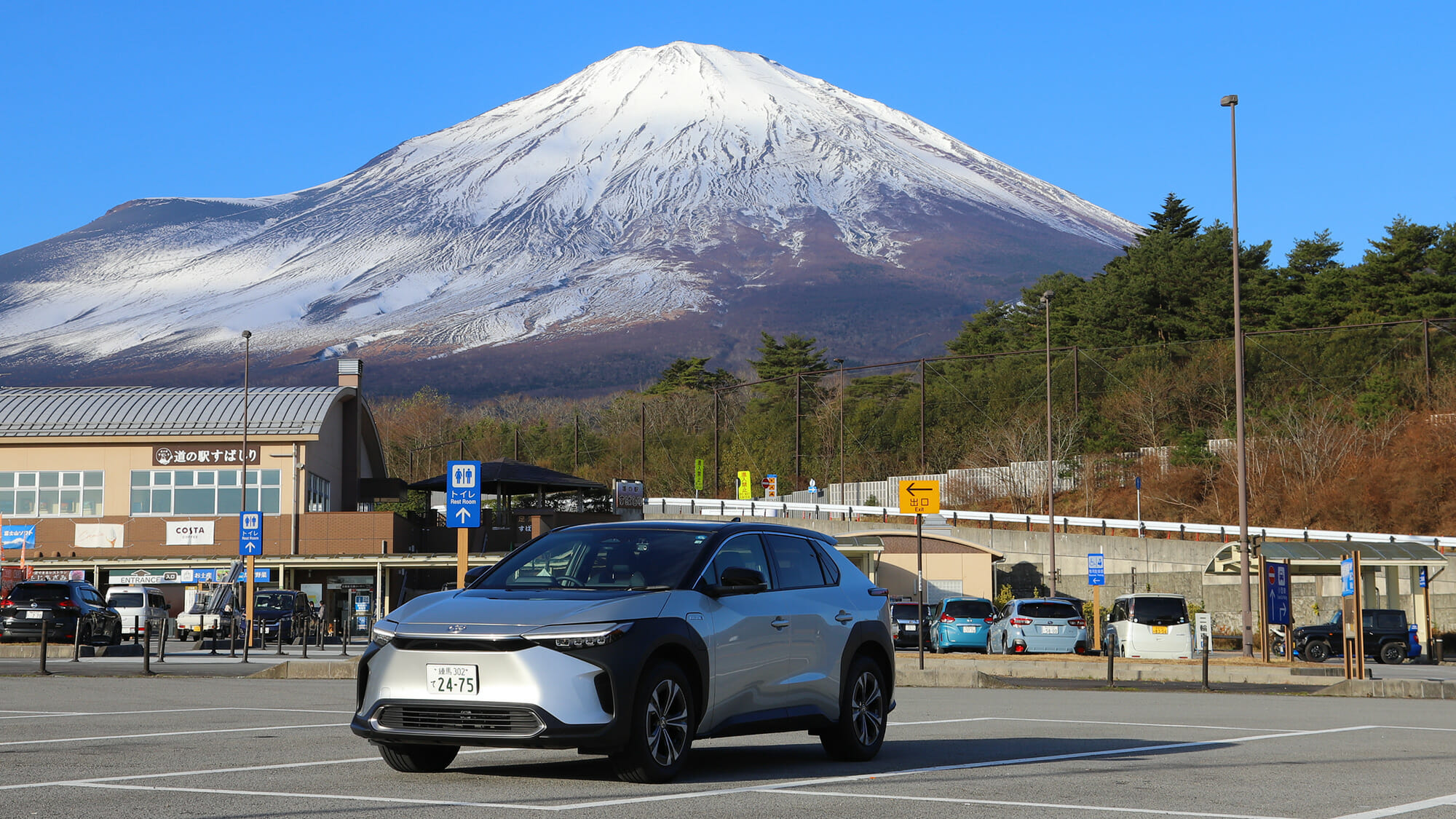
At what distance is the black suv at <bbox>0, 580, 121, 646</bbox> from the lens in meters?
30.7

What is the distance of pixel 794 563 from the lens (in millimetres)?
10555

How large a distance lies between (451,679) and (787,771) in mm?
2506

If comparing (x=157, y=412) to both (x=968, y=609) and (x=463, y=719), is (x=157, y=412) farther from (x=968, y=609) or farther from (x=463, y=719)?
(x=463, y=719)

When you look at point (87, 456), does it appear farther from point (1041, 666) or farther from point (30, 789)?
point (30, 789)

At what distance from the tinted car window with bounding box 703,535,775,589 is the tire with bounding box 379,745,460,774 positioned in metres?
1.87

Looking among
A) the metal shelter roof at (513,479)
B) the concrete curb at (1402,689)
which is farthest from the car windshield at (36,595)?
the concrete curb at (1402,689)

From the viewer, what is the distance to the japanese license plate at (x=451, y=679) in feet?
27.6

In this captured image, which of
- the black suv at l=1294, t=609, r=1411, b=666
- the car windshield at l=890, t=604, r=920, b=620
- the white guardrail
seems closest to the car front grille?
the black suv at l=1294, t=609, r=1411, b=666

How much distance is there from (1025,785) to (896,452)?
74876 millimetres

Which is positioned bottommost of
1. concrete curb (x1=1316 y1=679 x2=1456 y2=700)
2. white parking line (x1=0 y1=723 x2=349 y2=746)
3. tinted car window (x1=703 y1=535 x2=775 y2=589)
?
concrete curb (x1=1316 y1=679 x2=1456 y2=700)

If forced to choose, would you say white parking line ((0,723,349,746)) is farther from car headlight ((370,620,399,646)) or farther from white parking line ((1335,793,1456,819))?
white parking line ((1335,793,1456,819))

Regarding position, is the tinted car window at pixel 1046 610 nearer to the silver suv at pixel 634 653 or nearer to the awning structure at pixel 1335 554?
the awning structure at pixel 1335 554

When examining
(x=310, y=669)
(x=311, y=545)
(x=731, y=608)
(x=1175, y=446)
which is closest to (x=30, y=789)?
(x=731, y=608)

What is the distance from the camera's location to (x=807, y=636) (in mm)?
10148
